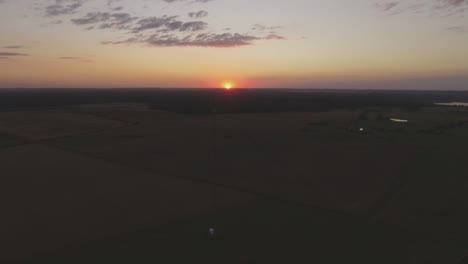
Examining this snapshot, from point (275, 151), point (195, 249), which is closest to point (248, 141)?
point (275, 151)

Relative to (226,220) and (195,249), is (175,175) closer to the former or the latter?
(226,220)

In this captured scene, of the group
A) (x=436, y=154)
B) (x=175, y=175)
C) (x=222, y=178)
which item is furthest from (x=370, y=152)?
(x=175, y=175)

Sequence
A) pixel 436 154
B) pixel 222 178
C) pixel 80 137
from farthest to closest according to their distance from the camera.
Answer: pixel 80 137, pixel 436 154, pixel 222 178

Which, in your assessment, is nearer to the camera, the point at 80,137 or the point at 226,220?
the point at 226,220

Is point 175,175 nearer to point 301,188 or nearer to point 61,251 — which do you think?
point 301,188

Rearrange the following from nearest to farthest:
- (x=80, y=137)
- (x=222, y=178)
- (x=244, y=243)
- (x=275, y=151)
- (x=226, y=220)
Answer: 1. (x=244, y=243)
2. (x=226, y=220)
3. (x=222, y=178)
4. (x=275, y=151)
5. (x=80, y=137)

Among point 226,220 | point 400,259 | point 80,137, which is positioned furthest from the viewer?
point 80,137
